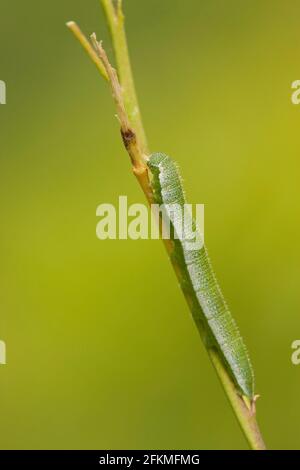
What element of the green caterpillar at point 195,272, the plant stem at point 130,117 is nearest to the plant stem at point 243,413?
the plant stem at point 130,117

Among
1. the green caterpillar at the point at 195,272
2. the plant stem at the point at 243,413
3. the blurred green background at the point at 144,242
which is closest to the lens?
the plant stem at the point at 243,413

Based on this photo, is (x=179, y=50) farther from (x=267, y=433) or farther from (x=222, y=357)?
(x=222, y=357)

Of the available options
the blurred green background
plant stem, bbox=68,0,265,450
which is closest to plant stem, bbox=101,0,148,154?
plant stem, bbox=68,0,265,450

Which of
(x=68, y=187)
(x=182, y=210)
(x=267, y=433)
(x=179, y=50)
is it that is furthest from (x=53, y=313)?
(x=182, y=210)

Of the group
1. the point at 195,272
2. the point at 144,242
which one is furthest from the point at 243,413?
the point at 144,242

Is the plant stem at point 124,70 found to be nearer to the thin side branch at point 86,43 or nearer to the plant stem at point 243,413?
the thin side branch at point 86,43
